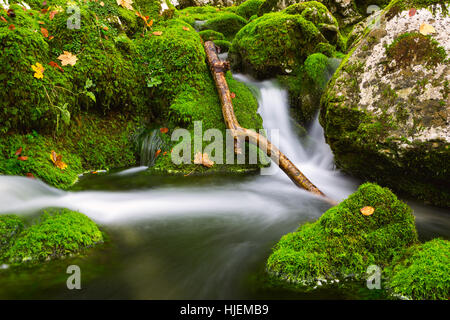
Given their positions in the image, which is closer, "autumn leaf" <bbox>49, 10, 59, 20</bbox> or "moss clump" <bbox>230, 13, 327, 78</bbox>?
"autumn leaf" <bbox>49, 10, 59, 20</bbox>

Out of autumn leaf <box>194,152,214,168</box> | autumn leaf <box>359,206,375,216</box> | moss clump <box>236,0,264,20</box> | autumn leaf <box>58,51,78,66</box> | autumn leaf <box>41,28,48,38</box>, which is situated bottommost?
autumn leaf <box>359,206,375,216</box>

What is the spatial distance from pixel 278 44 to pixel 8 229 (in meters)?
6.42

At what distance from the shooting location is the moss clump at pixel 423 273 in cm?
172

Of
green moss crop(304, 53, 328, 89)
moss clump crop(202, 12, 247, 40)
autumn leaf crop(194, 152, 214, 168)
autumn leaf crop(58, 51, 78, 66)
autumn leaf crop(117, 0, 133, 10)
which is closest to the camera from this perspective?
autumn leaf crop(58, 51, 78, 66)

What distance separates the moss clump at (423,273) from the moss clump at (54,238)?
8.01ft

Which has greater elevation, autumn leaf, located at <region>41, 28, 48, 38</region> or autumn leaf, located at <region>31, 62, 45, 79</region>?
autumn leaf, located at <region>41, 28, 48, 38</region>

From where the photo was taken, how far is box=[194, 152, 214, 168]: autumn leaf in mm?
5000

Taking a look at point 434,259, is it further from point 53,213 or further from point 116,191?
point 116,191

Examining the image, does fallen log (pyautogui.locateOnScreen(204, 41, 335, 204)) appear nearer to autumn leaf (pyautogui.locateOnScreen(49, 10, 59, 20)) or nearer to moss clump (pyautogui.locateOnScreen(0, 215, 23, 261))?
autumn leaf (pyautogui.locateOnScreen(49, 10, 59, 20))

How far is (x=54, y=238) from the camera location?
2.35 meters

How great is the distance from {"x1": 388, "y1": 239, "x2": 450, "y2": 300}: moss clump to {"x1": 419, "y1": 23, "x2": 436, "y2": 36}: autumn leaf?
283 cm

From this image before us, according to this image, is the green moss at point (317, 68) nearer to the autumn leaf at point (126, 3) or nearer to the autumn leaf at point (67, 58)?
the autumn leaf at point (126, 3)

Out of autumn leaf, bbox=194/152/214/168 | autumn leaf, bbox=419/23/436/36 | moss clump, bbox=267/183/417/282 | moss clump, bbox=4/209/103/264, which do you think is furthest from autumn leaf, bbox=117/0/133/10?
moss clump, bbox=267/183/417/282

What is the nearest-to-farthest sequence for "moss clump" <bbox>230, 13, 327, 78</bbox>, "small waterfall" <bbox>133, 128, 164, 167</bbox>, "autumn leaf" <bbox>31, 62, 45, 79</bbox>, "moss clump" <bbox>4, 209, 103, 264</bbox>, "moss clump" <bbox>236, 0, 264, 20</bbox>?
"moss clump" <bbox>4, 209, 103, 264</bbox>, "autumn leaf" <bbox>31, 62, 45, 79</bbox>, "small waterfall" <bbox>133, 128, 164, 167</bbox>, "moss clump" <bbox>230, 13, 327, 78</bbox>, "moss clump" <bbox>236, 0, 264, 20</bbox>
